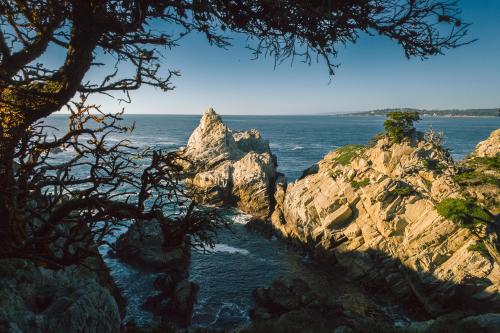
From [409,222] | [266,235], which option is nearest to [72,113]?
[409,222]

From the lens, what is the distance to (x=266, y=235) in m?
36.4

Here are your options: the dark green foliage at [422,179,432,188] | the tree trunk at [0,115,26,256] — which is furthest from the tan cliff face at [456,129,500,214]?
the tree trunk at [0,115,26,256]

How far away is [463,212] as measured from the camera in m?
22.2

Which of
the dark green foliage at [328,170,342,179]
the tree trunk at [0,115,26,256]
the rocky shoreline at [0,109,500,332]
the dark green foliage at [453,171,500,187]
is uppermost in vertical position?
the tree trunk at [0,115,26,256]

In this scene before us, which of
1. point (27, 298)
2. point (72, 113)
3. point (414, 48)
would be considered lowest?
point (27, 298)

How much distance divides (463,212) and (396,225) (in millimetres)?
5286

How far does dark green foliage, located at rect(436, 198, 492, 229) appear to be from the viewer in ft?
71.4

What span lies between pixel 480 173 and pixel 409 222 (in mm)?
6484

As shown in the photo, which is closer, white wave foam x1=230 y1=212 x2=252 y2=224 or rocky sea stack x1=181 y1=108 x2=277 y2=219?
white wave foam x1=230 y1=212 x2=252 y2=224

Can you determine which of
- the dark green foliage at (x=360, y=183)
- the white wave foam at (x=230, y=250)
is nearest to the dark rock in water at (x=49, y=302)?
the white wave foam at (x=230, y=250)

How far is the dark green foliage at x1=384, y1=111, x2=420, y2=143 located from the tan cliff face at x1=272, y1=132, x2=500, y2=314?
1001 millimetres

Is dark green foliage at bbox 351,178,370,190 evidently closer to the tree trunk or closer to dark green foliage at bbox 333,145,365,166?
dark green foliage at bbox 333,145,365,166

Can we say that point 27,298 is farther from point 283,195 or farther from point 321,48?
point 283,195

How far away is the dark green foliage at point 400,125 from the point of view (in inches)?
1316
